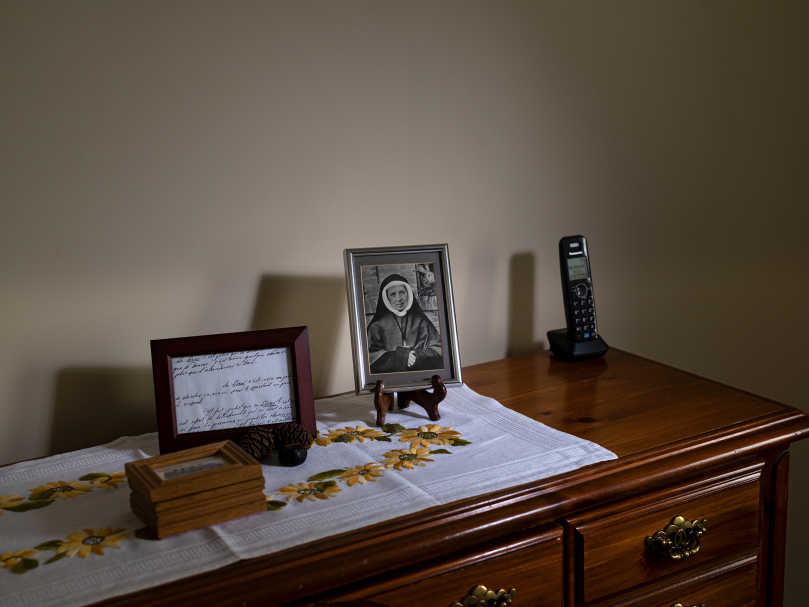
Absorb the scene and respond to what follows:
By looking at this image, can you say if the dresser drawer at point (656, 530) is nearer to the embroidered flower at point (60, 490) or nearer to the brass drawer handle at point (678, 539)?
the brass drawer handle at point (678, 539)

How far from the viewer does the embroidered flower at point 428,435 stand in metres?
0.90

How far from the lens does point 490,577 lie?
0.75m

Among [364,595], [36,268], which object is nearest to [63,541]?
[364,595]

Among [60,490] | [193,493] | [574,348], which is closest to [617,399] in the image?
[574,348]

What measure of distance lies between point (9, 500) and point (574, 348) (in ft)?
3.17

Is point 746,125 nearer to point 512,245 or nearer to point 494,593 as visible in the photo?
point 512,245

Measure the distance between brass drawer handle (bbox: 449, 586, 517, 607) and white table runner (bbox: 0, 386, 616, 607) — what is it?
111mm

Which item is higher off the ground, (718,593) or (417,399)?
(417,399)

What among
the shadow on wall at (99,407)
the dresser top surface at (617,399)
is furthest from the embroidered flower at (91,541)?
the dresser top surface at (617,399)

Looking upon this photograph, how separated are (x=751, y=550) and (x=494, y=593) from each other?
469 mm

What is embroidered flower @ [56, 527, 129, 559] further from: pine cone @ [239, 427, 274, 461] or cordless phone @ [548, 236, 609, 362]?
cordless phone @ [548, 236, 609, 362]

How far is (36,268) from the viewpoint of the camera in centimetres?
94

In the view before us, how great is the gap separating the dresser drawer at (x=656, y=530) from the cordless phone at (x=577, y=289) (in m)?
0.41

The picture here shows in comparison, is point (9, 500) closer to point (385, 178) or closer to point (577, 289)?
point (385, 178)
